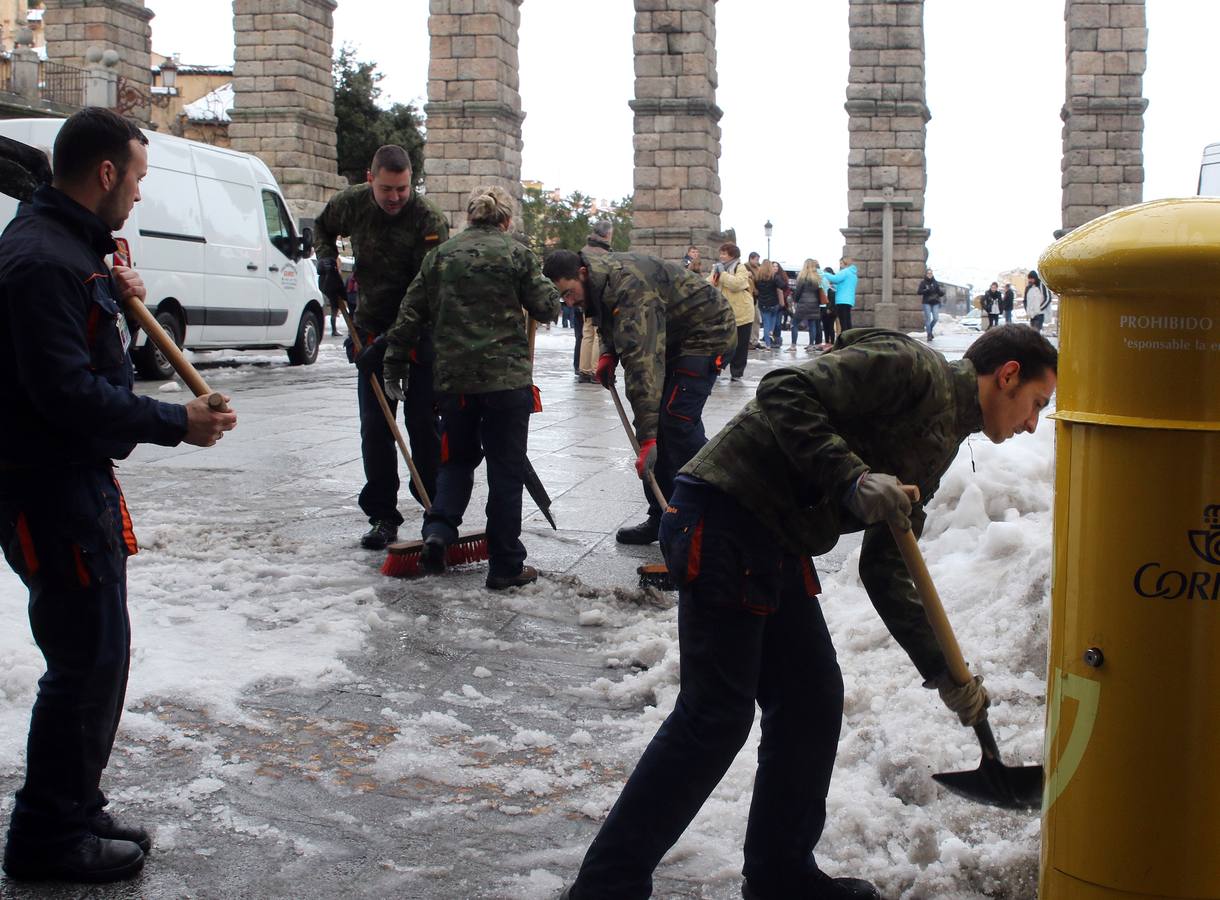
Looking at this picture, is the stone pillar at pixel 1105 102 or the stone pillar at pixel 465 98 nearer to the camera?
the stone pillar at pixel 1105 102

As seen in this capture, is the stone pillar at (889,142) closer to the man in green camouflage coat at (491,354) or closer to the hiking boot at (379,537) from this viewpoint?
the hiking boot at (379,537)

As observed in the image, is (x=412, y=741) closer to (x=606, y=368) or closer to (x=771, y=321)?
(x=606, y=368)

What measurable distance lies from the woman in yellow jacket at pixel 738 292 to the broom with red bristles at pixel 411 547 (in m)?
9.64

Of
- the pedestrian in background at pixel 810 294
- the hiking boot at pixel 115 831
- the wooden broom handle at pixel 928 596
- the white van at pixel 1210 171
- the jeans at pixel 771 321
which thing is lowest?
the hiking boot at pixel 115 831

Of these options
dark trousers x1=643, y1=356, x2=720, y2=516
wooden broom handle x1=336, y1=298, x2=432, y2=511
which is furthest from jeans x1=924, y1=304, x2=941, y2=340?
wooden broom handle x1=336, y1=298, x2=432, y2=511

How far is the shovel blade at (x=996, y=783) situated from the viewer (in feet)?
9.40

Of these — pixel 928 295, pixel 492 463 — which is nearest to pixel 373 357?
pixel 492 463

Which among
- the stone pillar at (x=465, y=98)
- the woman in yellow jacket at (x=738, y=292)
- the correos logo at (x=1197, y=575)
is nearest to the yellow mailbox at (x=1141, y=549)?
the correos logo at (x=1197, y=575)

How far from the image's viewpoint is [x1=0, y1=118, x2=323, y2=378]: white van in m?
13.7

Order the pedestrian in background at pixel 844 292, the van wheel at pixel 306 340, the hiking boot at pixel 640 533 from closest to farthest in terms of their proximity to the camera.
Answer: the hiking boot at pixel 640 533 < the van wheel at pixel 306 340 < the pedestrian in background at pixel 844 292

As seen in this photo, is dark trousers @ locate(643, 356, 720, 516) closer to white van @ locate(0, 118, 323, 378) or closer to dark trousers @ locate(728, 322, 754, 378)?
white van @ locate(0, 118, 323, 378)

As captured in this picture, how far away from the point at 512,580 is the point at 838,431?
3264 millimetres

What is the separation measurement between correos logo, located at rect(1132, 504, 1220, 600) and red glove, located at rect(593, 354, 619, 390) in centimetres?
426

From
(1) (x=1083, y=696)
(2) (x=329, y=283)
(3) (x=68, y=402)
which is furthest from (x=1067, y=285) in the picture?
(2) (x=329, y=283)
